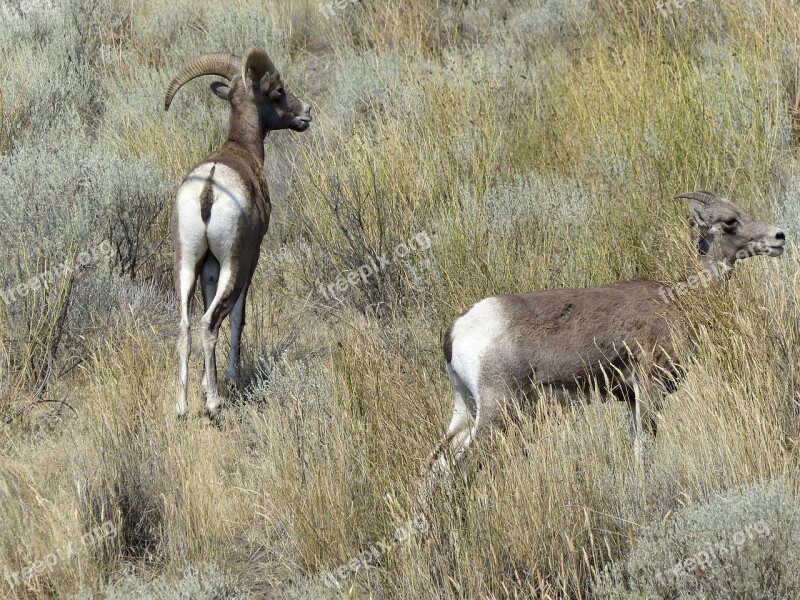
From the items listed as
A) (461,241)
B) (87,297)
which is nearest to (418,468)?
(461,241)

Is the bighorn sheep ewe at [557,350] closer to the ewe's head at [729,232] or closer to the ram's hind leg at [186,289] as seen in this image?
the ewe's head at [729,232]

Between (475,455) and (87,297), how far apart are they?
138 inches

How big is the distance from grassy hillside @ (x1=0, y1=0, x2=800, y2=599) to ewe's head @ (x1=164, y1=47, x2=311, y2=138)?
0.55 m

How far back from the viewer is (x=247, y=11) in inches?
492

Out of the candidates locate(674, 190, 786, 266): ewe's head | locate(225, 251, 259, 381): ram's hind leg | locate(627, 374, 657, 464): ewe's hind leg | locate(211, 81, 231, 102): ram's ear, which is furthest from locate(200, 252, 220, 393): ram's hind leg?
locate(674, 190, 786, 266): ewe's head

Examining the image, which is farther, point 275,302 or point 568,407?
point 275,302

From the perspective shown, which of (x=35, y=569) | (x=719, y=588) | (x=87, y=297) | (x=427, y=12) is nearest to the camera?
(x=719, y=588)

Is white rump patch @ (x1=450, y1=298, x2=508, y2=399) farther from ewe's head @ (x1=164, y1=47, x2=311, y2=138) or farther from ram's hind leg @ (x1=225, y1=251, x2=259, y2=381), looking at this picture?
ewe's head @ (x1=164, y1=47, x2=311, y2=138)

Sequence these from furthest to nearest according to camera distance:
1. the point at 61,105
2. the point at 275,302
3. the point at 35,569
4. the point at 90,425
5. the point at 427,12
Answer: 1. the point at 427,12
2. the point at 61,105
3. the point at 275,302
4. the point at 90,425
5. the point at 35,569

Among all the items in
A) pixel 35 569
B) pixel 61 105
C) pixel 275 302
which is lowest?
pixel 275 302

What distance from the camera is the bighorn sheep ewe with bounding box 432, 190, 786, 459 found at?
207 inches

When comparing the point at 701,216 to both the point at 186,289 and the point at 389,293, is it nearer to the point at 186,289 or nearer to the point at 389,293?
the point at 389,293

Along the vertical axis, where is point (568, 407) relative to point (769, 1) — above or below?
below

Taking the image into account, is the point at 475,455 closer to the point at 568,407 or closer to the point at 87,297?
the point at 568,407
